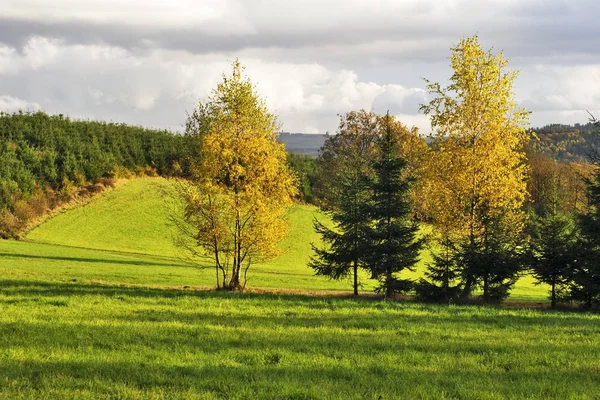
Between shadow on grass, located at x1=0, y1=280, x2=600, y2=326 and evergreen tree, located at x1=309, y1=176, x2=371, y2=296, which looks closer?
shadow on grass, located at x1=0, y1=280, x2=600, y2=326

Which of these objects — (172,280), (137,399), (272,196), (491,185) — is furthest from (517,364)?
(172,280)

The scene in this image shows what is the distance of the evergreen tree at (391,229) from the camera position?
2725 centimetres

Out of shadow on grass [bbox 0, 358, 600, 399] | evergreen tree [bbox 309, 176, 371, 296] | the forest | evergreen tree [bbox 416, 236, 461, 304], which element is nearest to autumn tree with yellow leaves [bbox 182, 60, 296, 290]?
the forest

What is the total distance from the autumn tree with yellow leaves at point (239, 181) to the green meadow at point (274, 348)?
17.3ft

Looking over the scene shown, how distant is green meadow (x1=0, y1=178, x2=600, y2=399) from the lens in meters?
9.50

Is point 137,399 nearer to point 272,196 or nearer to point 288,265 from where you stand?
point 272,196

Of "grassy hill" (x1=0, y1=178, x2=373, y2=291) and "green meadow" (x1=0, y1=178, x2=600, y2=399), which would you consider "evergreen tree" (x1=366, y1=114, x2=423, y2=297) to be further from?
"green meadow" (x1=0, y1=178, x2=600, y2=399)

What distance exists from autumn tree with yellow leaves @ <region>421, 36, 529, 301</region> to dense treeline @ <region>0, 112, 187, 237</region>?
4155cm

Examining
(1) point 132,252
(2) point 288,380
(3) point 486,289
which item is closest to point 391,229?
(3) point 486,289

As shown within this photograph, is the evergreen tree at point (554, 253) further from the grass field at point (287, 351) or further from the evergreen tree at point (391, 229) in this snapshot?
the grass field at point (287, 351)

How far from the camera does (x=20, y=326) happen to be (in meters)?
14.4

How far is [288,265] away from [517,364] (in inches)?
1732

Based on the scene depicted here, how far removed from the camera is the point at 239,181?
2853cm

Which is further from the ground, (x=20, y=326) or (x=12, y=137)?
(x=12, y=137)
